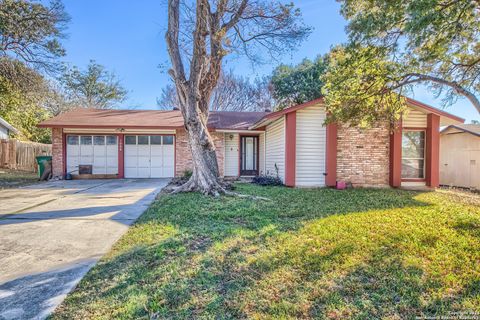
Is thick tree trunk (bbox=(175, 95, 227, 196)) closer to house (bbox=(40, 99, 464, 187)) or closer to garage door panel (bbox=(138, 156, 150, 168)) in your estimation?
house (bbox=(40, 99, 464, 187))

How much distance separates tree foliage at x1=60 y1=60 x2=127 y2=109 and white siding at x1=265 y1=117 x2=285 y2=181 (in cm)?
2103

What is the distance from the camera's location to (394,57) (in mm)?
6109

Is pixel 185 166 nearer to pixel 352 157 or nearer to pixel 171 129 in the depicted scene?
pixel 171 129

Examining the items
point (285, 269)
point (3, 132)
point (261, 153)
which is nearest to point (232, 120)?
point (261, 153)

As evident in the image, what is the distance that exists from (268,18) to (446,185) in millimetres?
11218

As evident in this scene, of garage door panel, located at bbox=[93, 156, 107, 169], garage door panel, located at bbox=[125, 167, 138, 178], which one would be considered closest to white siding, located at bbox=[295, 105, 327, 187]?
garage door panel, located at bbox=[125, 167, 138, 178]

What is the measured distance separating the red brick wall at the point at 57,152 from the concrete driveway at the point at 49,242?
594 cm

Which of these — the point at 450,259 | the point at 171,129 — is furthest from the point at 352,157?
the point at 171,129

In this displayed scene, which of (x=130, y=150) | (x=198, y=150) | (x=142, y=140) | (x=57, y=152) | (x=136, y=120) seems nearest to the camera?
(x=198, y=150)

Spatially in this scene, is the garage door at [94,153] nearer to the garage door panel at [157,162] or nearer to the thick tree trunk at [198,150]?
the garage door panel at [157,162]

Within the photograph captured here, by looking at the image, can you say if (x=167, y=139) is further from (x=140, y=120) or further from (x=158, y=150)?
→ (x=140, y=120)

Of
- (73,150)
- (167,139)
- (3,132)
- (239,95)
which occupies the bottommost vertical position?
(73,150)

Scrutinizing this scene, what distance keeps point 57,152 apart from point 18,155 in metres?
7.26

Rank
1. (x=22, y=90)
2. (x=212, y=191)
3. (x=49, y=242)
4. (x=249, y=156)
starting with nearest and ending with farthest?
(x=49, y=242) < (x=212, y=191) < (x=22, y=90) < (x=249, y=156)
